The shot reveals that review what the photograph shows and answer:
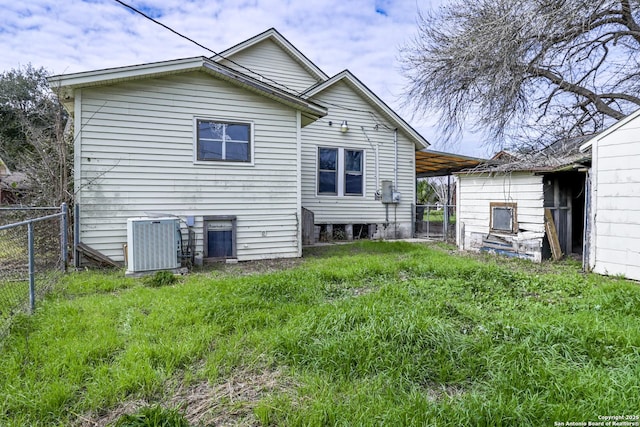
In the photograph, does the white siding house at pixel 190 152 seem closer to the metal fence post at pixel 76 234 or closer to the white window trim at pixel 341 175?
the metal fence post at pixel 76 234

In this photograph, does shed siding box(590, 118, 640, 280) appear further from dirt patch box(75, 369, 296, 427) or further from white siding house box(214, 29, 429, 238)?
white siding house box(214, 29, 429, 238)

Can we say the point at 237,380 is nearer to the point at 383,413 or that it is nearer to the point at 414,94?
the point at 383,413

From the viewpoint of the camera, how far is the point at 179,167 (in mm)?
6527

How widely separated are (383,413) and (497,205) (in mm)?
7050

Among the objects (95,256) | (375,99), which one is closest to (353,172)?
(375,99)

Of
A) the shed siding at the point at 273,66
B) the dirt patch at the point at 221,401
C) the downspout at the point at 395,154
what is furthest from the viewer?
the shed siding at the point at 273,66

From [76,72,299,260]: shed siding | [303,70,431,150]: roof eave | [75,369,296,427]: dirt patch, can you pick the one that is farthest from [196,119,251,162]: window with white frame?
[75,369,296,427]: dirt patch

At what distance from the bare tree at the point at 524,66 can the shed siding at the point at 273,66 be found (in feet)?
12.7

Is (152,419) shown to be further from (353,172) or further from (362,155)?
(362,155)

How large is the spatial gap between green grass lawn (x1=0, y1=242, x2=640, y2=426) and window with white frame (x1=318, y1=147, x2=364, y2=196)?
21.1 feet


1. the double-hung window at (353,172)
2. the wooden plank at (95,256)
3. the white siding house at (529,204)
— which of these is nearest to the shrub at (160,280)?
the wooden plank at (95,256)

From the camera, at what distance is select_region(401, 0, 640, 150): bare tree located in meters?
7.80

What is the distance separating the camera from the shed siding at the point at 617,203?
4953 mm

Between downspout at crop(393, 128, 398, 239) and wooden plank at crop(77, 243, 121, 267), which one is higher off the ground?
downspout at crop(393, 128, 398, 239)
